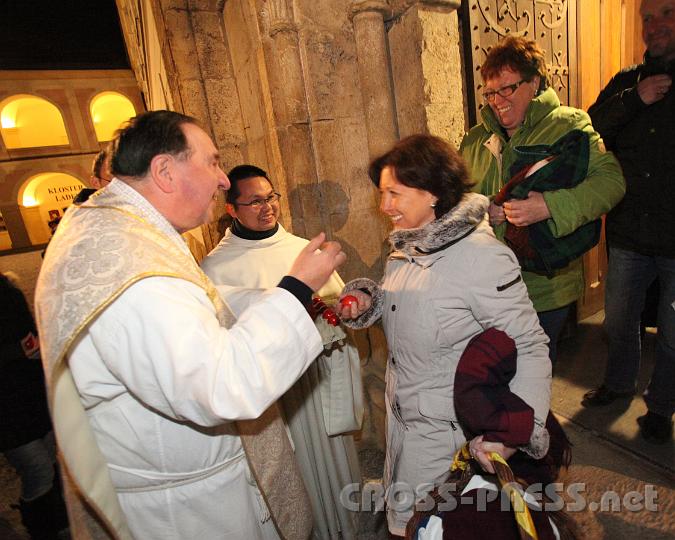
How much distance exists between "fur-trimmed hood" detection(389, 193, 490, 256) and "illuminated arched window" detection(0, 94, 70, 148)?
21186mm

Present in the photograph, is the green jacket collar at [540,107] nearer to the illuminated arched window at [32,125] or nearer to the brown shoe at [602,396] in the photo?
the brown shoe at [602,396]

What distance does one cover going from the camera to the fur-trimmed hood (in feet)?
4.66

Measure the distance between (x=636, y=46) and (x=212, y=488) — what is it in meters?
5.33

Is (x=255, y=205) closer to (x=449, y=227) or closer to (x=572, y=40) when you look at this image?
(x=449, y=227)

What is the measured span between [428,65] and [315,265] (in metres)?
1.79

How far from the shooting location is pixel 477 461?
1.21 metres

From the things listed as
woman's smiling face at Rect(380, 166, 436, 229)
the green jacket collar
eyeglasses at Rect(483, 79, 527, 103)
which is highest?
eyeglasses at Rect(483, 79, 527, 103)

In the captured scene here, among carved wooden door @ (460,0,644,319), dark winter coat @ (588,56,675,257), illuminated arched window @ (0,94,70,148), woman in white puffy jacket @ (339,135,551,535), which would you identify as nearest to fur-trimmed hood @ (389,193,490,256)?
woman in white puffy jacket @ (339,135,551,535)

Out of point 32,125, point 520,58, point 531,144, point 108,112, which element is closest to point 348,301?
point 531,144

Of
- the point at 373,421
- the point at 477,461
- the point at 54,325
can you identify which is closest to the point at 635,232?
the point at 477,461

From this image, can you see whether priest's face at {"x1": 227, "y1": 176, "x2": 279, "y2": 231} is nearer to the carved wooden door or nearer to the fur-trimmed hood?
the fur-trimmed hood

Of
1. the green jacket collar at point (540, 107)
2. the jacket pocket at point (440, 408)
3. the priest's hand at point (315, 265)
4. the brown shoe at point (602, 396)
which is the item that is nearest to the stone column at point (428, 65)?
the green jacket collar at point (540, 107)

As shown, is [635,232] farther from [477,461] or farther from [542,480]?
[477,461]

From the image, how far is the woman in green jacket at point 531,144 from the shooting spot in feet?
5.82
